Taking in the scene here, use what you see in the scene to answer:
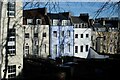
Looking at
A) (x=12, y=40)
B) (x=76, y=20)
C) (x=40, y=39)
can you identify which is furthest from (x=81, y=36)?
(x=12, y=40)

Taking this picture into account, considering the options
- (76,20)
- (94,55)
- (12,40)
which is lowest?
(94,55)

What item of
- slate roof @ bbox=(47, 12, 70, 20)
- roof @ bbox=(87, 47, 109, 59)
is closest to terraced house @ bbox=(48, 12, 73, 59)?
slate roof @ bbox=(47, 12, 70, 20)

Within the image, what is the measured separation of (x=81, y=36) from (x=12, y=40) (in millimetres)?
449

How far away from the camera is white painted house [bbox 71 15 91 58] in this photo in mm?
1205

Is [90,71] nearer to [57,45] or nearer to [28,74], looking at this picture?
[57,45]

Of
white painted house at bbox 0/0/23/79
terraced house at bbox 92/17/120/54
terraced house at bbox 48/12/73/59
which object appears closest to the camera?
white painted house at bbox 0/0/23/79

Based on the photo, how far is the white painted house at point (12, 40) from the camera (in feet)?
3.50

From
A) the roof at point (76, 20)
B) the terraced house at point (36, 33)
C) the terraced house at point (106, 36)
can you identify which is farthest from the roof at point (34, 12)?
the terraced house at point (106, 36)

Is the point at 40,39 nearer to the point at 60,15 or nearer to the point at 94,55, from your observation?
the point at 60,15

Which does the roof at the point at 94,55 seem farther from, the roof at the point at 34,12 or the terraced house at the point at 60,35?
the roof at the point at 34,12

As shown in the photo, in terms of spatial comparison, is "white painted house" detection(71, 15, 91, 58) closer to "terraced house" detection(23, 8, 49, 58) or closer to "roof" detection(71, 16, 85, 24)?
"roof" detection(71, 16, 85, 24)

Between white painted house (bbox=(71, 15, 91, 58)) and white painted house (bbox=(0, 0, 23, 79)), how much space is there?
0.35 metres

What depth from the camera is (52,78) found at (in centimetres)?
128

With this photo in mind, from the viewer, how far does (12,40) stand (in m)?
1.14
